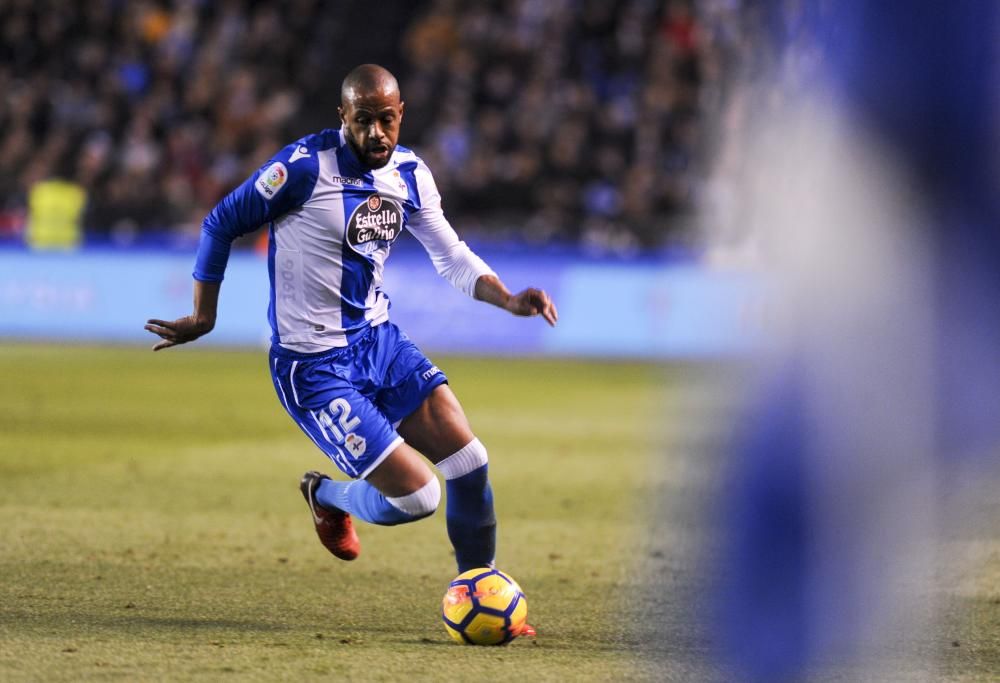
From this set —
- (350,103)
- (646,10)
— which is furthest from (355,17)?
(350,103)

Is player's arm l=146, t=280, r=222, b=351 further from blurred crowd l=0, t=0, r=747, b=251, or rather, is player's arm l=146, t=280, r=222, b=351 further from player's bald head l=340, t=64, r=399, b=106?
blurred crowd l=0, t=0, r=747, b=251

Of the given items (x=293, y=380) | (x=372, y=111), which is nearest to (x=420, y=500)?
(x=293, y=380)

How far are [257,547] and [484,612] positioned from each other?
7.79 ft

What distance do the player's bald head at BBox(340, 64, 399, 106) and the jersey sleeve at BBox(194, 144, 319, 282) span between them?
30 cm

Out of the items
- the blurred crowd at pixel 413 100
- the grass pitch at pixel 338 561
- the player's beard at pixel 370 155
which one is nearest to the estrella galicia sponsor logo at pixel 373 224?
the player's beard at pixel 370 155

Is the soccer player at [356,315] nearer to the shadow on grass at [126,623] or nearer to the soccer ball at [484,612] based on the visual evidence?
the soccer ball at [484,612]

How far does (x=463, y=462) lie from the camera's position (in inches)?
223

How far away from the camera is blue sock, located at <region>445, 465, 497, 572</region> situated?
5660 millimetres

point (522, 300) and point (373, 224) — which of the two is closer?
point (522, 300)

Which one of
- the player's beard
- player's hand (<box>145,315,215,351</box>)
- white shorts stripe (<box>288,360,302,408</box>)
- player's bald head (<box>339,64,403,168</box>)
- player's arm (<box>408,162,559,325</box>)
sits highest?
player's bald head (<box>339,64,403,168</box>)

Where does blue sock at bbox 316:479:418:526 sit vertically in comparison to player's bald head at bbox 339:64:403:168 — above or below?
below

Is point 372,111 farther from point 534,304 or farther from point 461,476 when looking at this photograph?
point 461,476

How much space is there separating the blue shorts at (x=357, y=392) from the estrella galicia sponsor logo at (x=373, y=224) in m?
0.34

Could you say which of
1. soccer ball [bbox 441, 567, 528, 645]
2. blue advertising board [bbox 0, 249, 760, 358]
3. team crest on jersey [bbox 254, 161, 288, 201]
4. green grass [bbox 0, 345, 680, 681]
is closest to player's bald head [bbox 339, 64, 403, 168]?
team crest on jersey [bbox 254, 161, 288, 201]
